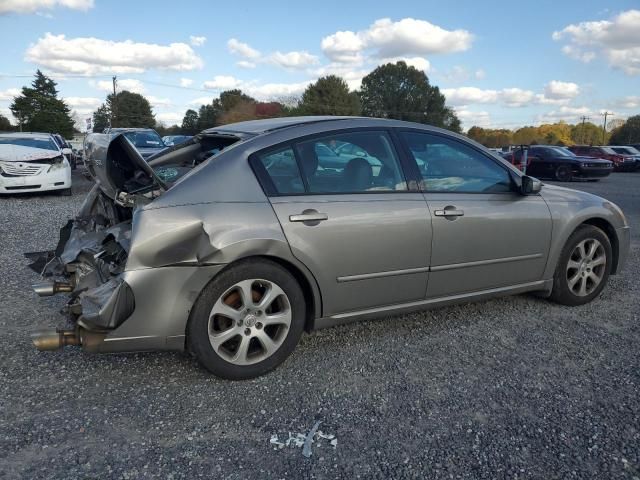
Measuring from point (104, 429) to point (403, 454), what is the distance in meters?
1.48

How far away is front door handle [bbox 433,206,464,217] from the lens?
11.7 ft

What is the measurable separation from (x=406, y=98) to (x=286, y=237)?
85164 millimetres

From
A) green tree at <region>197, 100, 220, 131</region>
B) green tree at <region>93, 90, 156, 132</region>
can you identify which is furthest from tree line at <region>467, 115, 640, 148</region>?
green tree at <region>93, 90, 156, 132</region>

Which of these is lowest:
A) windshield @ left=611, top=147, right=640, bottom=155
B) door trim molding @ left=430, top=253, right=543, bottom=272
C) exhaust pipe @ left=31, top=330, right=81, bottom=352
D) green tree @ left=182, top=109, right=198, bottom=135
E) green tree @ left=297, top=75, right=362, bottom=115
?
exhaust pipe @ left=31, top=330, right=81, bottom=352

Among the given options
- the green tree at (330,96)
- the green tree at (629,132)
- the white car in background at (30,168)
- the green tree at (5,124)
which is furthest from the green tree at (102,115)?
the green tree at (629,132)

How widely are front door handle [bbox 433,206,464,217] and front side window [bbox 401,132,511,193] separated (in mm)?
158

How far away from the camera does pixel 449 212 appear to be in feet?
11.9

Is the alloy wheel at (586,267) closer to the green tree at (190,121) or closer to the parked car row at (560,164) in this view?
the parked car row at (560,164)

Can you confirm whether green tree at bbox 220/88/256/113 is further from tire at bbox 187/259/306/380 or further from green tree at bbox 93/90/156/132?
tire at bbox 187/259/306/380

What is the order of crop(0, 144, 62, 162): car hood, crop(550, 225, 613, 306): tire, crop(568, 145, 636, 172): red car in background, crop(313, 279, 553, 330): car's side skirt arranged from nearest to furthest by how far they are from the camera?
crop(313, 279, 553, 330): car's side skirt < crop(550, 225, 613, 306): tire < crop(0, 144, 62, 162): car hood < crop(568, 145, 636, 172): red car in background

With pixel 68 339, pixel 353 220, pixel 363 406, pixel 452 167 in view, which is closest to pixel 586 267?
pixel 452 167

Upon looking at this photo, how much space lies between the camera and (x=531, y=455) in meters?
2.41

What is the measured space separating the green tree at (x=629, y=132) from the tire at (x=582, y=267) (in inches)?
2668

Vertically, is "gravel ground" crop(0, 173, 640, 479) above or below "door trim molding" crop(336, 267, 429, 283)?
below
